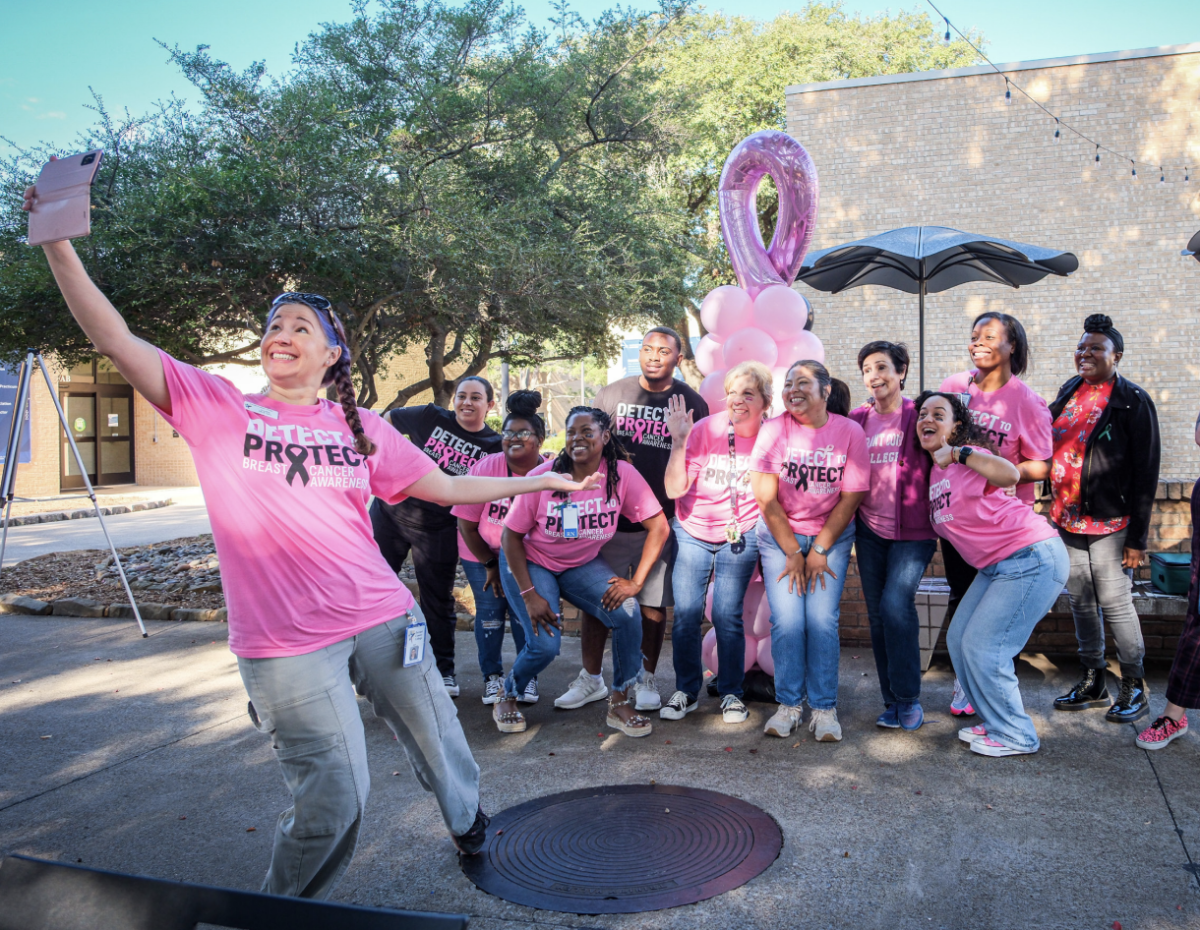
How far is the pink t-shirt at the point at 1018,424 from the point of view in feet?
15.1

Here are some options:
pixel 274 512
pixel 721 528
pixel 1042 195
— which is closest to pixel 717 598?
pixel 721 528

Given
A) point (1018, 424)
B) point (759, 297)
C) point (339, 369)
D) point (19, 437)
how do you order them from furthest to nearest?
point (19, 437)
point (759, 297)
point (1018, 424)
point (339, 369)

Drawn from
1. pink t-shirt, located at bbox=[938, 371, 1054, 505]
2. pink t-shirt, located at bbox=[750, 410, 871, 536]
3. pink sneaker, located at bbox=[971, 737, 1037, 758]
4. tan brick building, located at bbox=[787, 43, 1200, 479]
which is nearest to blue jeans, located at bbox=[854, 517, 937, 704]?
pink t-shirt, located at bbox=[750, 410, 871, 536]

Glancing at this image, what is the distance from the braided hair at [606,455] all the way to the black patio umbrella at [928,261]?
9.88 feet

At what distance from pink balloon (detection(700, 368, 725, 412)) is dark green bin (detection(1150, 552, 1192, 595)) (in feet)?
8.92

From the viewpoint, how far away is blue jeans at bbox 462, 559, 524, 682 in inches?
214

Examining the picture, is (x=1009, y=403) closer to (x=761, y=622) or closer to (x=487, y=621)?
(x=761, y=622)

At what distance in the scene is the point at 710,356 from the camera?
625cm

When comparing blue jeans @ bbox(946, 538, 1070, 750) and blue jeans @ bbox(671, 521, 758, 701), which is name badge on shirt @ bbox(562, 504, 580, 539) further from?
blue jeans @ bbox(946, 538, 1070, 750)

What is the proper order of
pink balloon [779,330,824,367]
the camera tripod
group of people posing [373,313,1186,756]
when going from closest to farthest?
group of people posing [373,313,1186,756] < pink balloon [779,330,824,367] < the camera tripod

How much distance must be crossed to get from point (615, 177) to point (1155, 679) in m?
10.7

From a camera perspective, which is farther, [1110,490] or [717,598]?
[717,598]

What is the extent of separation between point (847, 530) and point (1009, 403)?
101cm

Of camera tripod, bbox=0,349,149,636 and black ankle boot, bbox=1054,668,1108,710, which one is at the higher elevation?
camera tripod, bbox=0,349,149,636
